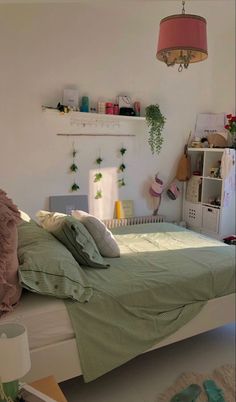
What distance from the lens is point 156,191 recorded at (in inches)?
146

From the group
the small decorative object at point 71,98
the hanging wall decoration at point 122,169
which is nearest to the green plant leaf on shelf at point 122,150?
the hanging wall decoration at point 122,169

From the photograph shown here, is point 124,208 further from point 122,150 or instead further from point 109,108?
point 109,108

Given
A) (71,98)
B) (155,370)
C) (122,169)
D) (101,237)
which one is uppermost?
(71,98)

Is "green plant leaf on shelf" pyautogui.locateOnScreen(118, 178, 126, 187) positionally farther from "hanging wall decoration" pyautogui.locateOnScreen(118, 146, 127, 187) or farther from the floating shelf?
the floating shelf

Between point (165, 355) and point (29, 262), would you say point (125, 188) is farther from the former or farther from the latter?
point (29, 262)

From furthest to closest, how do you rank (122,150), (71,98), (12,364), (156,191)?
1. (156,191)
2. (122,150)
3. (71,98)
4. (12,364)

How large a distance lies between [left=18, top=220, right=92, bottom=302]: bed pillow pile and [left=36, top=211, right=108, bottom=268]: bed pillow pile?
0.15m

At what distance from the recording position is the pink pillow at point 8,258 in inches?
58.4

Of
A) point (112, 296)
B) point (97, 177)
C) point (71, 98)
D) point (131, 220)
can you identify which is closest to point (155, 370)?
point (112, 296)

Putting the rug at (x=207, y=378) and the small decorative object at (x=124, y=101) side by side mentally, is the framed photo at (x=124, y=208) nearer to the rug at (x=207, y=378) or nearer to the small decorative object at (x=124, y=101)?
the small decorative object at (x=124, y=101)

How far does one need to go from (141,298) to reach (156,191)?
1998 mm

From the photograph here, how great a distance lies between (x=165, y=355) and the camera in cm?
220

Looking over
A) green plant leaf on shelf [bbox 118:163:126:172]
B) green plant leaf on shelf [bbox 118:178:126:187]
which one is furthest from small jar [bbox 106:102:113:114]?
green plant leaf on shelf [bbox 118:178:126:187]

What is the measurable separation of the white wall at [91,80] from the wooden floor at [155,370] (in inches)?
65.2
